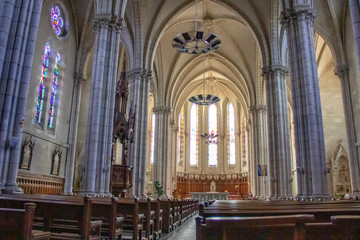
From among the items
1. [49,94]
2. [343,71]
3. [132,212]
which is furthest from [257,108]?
[132,212]

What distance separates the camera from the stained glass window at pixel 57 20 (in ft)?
61.9

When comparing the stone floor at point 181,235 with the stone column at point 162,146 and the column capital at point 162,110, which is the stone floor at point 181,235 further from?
the column capital at point 162,110

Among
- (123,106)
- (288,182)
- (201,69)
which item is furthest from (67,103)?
(201,69)

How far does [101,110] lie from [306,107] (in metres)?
8.63

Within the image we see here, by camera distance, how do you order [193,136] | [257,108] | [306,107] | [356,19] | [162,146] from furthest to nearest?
[193,136], [162,146], [257,108], [306,107], [356,19]

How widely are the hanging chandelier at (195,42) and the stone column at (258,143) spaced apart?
12.2 metres

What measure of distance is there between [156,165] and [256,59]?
13.3 m

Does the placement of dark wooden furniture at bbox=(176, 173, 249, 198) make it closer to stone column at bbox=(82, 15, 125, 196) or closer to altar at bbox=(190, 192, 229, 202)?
altar at bbox=(190, 192, 229, 202)

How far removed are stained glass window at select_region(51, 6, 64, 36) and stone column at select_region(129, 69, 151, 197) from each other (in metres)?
5.20

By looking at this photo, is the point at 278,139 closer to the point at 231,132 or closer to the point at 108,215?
the point at 108,215

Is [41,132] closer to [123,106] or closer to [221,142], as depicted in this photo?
[123,106]

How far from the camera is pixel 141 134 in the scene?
66.6ft

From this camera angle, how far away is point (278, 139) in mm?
18250

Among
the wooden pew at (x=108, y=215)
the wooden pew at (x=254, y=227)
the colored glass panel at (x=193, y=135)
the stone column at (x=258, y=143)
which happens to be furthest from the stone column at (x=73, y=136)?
the colored glass panel at (x=193, y=135)
